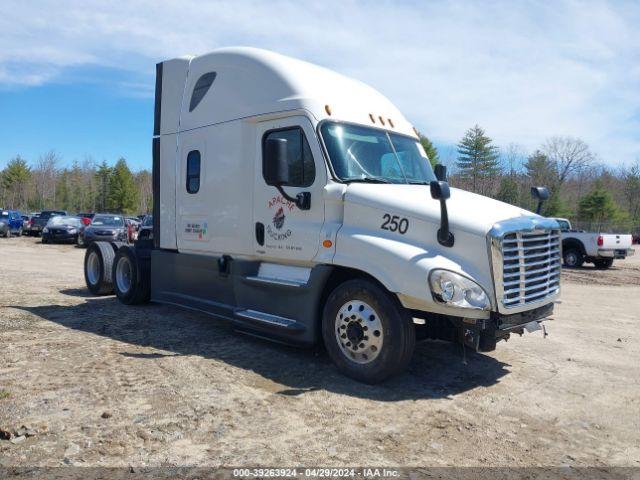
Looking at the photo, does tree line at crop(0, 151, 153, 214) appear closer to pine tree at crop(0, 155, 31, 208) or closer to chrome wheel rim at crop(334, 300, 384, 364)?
pine tree at crop(0, 155, 31, 208)

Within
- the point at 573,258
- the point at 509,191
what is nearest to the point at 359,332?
the point at 573,258

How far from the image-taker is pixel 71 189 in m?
78.0

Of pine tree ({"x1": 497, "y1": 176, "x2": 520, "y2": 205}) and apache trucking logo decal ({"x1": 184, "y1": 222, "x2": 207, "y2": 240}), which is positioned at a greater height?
pine tree ({"x1": 497, "y1": 176, "x2": 520, "y2": 205})

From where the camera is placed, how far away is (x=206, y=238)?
7.16 m

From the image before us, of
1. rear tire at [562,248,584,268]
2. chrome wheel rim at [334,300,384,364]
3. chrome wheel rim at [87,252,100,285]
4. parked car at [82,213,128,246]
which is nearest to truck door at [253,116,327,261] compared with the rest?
chrome wheel rim at [334,300,384,364]

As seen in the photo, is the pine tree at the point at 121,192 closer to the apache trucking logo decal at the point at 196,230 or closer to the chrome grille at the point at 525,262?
the apache trucking logo decal at the point at 196,230

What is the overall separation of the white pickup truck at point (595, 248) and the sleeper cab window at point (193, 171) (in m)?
15.4

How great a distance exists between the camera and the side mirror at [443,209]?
177 inches

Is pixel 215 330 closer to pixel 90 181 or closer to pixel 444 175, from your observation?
pixel 444 175

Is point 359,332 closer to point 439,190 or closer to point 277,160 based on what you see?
point 439,190

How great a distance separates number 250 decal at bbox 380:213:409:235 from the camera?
4988 millimetres

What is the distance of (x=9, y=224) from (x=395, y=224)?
3472 cm

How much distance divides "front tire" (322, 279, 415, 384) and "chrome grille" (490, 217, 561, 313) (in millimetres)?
938

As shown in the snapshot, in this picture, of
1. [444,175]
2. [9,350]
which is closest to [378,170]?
[444,175]
